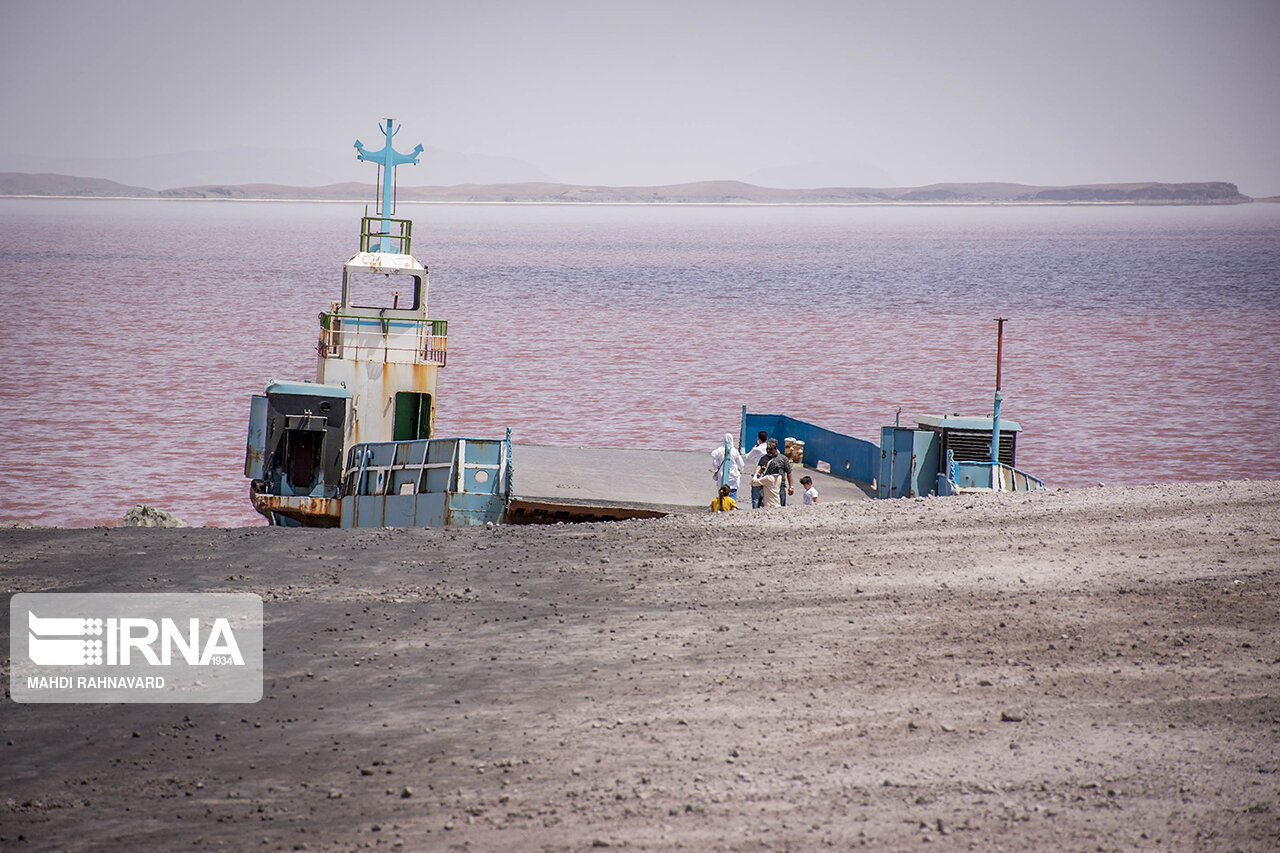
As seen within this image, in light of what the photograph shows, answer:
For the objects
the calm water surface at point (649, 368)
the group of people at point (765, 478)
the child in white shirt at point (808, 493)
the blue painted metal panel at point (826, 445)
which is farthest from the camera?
the calm water surface at point (649, 368)

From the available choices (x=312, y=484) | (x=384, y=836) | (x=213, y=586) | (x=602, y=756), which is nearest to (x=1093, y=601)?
(x=602, y=756)

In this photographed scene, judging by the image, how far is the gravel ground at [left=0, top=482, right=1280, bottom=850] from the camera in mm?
7555

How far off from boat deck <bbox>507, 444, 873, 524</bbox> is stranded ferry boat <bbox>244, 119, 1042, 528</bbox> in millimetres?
27

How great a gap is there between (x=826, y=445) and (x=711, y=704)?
14.6 metres

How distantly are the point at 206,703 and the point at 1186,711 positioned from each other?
25.1 feet

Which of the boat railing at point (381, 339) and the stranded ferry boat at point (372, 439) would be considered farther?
the boat railing at point (381, 339)

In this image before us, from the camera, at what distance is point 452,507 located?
18375mm

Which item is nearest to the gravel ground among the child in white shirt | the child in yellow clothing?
the child in yellow clothing

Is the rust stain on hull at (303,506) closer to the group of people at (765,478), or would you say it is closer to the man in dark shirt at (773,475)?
the group of people at (765,478)

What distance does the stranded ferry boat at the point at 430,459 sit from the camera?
18.6 m

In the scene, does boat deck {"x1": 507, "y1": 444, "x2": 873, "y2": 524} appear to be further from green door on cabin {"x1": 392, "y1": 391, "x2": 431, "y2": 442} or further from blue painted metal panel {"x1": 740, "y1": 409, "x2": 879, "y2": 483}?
green door on cabin {"x1": 392, "y1": 391, "x2": 431, "y2": 442}

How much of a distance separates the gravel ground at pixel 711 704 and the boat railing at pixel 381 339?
376 inches

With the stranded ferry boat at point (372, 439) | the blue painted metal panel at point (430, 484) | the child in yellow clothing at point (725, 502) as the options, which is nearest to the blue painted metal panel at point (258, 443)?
the stranded ferry boat at point (372, 439)

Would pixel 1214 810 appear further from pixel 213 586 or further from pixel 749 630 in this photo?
pixel 213 586
